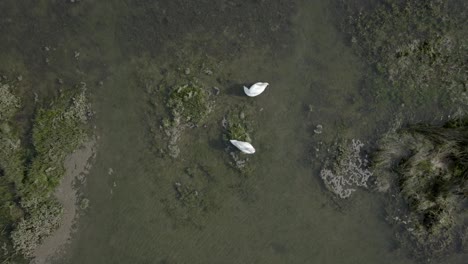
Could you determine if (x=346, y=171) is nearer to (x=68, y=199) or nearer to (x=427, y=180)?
(x=427, y=180)

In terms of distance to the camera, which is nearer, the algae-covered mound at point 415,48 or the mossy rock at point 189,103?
the algae-covered mound at point 415,48

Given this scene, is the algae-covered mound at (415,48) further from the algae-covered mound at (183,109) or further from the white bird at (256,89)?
the algae-covered mound at (183,109)

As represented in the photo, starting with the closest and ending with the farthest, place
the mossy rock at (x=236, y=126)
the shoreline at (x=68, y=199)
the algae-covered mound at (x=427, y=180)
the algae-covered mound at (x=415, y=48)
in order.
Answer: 1. the algae-covered mound at (x=427, y=180)
2. the algae-covered mound at (x=415, y=48)
3. the mossy rock at (x=236, y=126)
4. the shoreline at (x=68, y=199)

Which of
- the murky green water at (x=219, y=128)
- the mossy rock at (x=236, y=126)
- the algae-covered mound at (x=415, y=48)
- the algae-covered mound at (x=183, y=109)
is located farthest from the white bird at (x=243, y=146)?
the algae-covered mound at (x=415, y=48)

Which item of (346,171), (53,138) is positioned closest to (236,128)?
(346,171)

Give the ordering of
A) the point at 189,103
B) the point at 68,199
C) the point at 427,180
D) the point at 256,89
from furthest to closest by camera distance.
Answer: the point at 68,199, the point at 189,103, the point at 427,180, the point at 256,89

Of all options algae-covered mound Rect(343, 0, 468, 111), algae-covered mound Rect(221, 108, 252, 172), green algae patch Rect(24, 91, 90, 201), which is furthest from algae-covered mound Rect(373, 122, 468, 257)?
green algae patch Rect(24, 91, 90, 201)
